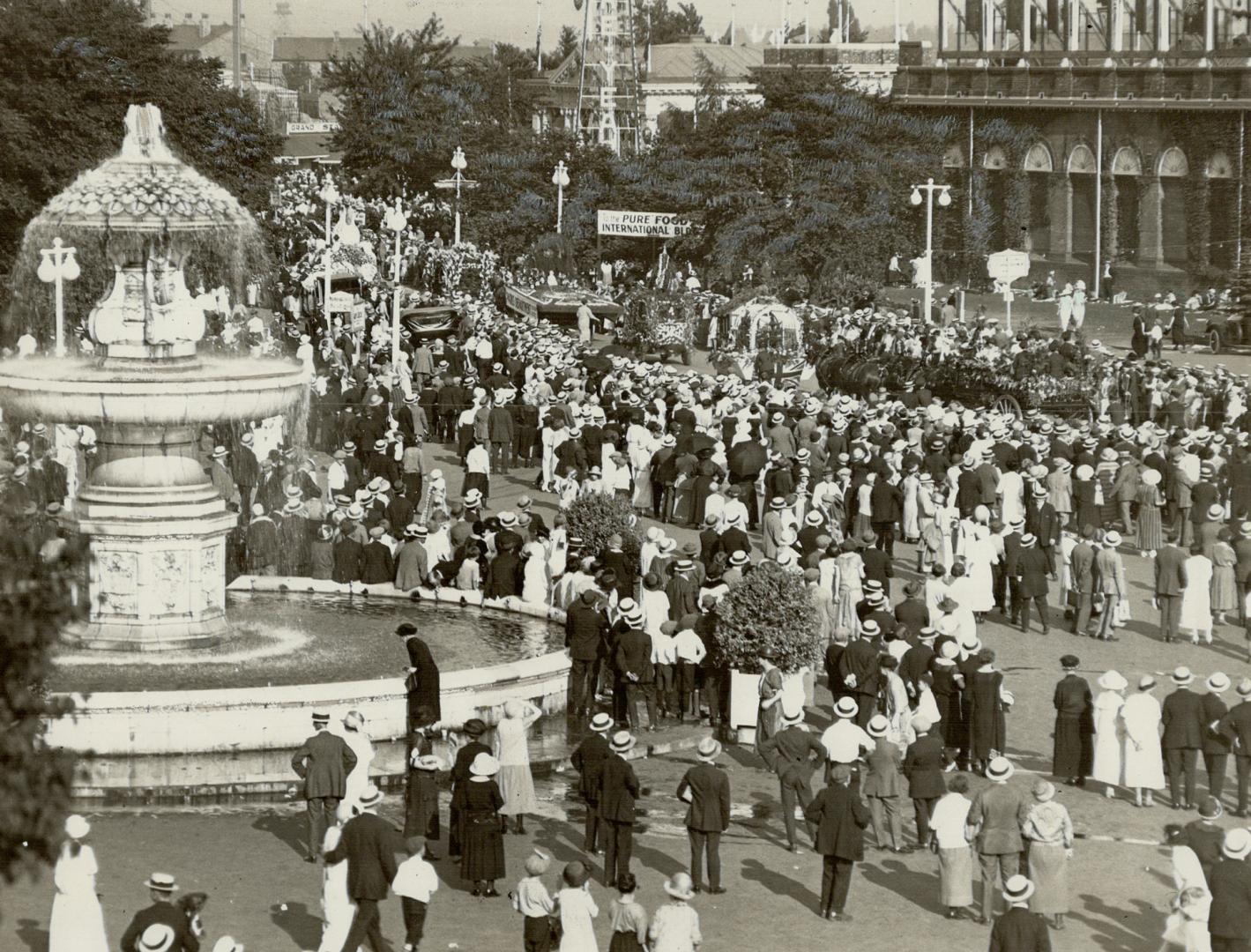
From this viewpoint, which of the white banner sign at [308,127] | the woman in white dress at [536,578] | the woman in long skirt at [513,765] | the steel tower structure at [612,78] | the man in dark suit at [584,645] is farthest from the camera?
the white banner sign at [308,127]

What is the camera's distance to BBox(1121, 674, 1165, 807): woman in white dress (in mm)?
18703

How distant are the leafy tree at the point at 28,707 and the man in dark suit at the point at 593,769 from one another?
7.03 meters

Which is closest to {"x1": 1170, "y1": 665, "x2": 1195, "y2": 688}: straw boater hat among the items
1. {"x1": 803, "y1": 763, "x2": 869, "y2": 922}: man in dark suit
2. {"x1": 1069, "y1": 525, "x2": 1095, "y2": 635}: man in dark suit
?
{"x1": 803, "y1": 763, "x2": 869, "y2": 922}: man in dark suit

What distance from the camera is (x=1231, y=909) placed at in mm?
14133

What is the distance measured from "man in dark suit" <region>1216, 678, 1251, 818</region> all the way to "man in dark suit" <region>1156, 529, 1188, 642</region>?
612cm

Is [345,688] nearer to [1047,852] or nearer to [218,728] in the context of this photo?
[218,728]

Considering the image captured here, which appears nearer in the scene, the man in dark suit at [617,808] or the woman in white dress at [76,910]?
the woman in white dress at [76,910]

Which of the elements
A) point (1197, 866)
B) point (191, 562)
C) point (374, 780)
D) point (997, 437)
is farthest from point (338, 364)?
point (1197, 866)

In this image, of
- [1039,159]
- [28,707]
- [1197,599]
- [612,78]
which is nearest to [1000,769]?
[28,707]

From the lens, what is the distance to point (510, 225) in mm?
72188

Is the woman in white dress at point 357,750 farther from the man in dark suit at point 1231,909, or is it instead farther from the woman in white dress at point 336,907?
the man in dark suit at point 1231,909

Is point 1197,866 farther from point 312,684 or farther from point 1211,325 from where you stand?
point 1211,325

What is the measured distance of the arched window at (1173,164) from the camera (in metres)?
65.1

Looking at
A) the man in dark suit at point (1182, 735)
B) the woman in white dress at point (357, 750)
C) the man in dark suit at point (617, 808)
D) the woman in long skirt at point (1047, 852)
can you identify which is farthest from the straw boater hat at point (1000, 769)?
the woman in white dress at point (357, 750)
